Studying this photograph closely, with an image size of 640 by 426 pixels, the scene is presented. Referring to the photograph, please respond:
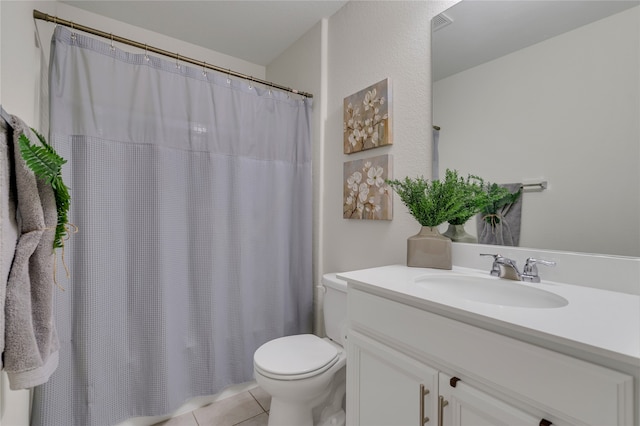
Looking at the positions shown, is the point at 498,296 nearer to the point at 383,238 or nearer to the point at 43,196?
the point at 383,238

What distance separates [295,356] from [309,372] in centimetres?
14

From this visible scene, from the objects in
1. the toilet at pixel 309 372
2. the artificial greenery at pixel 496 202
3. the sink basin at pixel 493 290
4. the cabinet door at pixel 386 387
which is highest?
the artificial greenery at pixel 496 202

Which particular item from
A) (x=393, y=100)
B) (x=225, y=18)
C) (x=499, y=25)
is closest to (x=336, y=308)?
(x=393, y=100)

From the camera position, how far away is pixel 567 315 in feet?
2.21

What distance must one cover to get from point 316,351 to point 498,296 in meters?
0.90

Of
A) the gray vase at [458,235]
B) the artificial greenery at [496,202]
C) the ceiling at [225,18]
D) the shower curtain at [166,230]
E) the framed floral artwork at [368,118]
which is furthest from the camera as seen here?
the ceiling at [225,18]

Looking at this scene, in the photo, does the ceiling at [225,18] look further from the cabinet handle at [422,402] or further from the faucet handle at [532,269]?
the cabinet handle at [422,402]

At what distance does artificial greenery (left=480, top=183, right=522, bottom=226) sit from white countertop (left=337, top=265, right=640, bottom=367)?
290mm

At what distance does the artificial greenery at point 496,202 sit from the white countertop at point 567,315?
0.95 ft

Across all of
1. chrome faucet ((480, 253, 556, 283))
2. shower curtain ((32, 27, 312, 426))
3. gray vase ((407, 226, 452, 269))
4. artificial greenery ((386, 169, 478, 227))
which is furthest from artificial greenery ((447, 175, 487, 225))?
shower curtain ((32, 27, 312, 426))

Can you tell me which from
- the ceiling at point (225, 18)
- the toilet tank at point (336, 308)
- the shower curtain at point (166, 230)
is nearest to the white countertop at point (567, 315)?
the toilet tank at point (336, 308)

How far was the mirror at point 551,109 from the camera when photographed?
875mm

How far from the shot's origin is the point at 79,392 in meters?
1.34

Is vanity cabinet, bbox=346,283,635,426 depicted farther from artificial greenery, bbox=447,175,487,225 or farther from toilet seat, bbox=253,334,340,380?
artificial greenery, bbox=447,175,487,225
